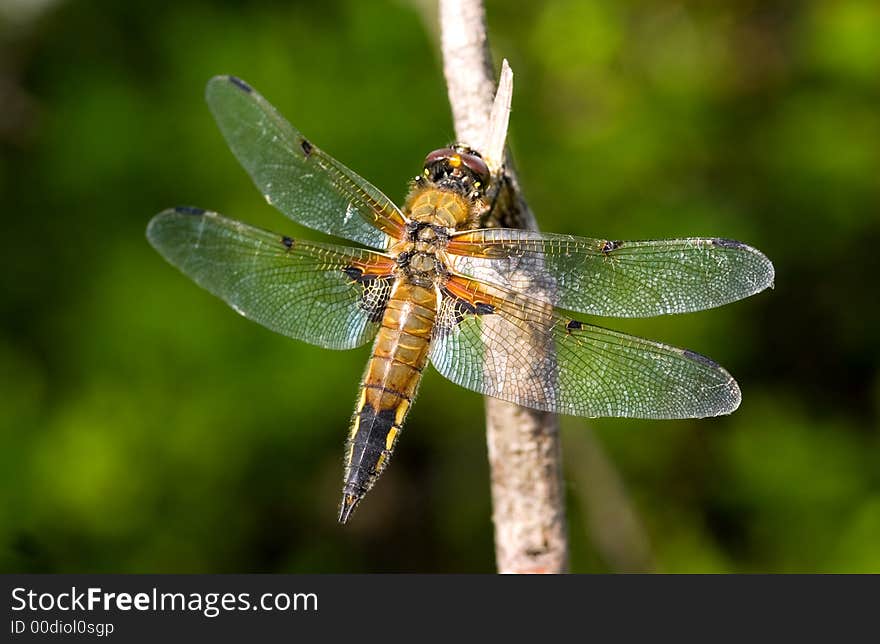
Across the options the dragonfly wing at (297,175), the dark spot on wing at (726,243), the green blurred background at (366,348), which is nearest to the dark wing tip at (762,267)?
the dark spot on wing at (726,243)

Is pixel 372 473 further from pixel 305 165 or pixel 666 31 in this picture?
pixel 666 31

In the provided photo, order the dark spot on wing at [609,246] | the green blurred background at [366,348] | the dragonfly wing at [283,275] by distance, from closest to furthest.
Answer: the dark spot on wing at [609,246], the dragonfly wing at [283,275], the green blurred background at [366,348]

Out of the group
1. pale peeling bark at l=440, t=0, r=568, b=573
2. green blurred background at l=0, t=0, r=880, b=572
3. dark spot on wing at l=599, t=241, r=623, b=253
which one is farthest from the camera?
green blurred background at l=0, t=0, r=880, b=572

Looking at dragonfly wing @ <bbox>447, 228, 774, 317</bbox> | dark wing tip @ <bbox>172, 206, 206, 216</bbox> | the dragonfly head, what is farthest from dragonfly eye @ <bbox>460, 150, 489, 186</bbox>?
dark wing tip @ <bbox>172, 206, 206, 216</bbox>

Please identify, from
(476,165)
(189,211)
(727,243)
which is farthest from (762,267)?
(189,211)

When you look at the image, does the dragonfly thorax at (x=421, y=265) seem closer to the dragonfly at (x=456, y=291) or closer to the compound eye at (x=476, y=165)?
the dragonfly at (x=456, y=291)

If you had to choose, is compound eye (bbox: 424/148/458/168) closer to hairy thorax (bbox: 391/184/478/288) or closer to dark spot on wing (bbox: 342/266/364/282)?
hairy thorax (bbox: 391/184/478/288)

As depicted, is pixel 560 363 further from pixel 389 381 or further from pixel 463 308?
pixel 389 381
